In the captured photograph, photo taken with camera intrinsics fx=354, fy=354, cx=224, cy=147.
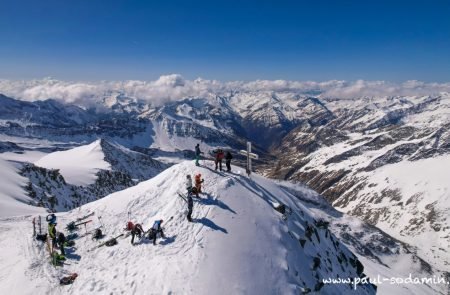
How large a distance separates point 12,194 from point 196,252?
7296 centimetres

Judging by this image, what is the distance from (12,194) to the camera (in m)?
82.5

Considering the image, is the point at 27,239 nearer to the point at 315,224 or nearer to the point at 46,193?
the point at 315,224

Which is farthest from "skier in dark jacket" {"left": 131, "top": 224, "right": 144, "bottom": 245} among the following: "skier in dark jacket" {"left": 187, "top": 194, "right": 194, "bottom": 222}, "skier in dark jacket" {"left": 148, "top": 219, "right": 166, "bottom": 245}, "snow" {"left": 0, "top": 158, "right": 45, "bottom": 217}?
"snow" {"left": 0, "top": 158, "right": 45, "bottom": 217}

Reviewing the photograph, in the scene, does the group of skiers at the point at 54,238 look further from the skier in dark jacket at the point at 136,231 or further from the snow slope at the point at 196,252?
the skier in dark jacket at the point at 136,231

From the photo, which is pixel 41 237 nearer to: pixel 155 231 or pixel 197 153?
pixel 155 231

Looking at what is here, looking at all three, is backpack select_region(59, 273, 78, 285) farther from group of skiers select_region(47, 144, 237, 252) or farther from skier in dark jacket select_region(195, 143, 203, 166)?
skier in dark jacket select_region(195, 143, 203, 166)

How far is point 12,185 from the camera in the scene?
9562 cm

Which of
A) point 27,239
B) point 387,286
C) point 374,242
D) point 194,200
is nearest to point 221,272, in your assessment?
point 194,200

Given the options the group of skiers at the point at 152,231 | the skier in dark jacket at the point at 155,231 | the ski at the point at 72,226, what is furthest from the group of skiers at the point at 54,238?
the skier in dark jacket at the point at 155,231

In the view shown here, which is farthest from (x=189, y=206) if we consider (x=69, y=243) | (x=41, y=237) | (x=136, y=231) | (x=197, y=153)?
(x=41, y=237)

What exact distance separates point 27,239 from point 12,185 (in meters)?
72.4

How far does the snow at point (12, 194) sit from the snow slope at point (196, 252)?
64.5 feet

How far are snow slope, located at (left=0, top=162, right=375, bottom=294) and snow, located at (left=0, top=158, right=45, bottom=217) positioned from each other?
Result: 64.5 feet

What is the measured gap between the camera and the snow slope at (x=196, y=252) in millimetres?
25016
